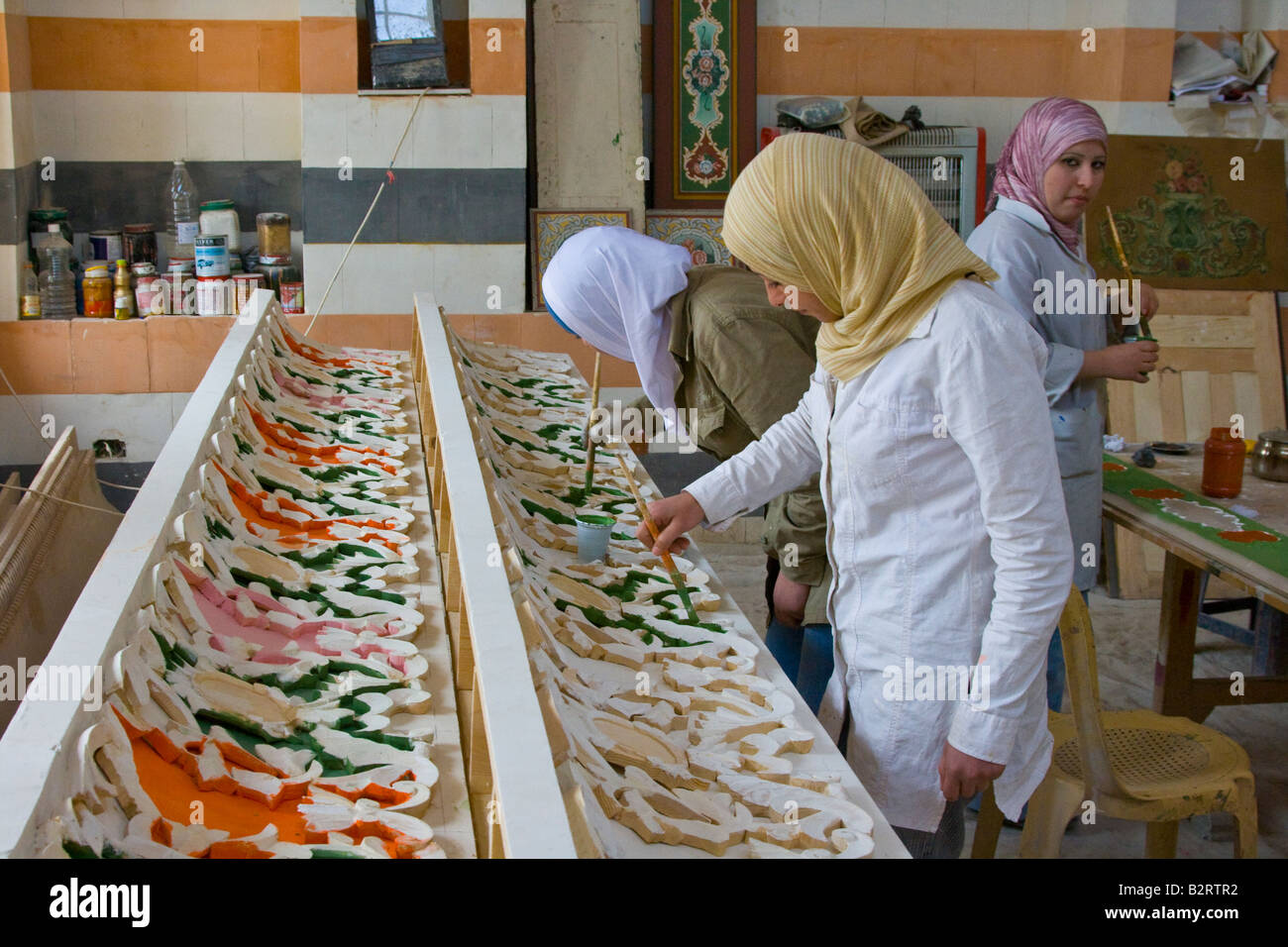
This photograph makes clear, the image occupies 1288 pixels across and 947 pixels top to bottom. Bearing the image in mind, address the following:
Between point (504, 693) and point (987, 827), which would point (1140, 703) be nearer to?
point (987, 827)

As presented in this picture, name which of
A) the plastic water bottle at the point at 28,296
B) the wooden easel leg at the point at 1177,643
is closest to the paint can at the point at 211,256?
the plastic water bottle at the point at 28,296

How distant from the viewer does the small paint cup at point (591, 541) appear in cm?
291

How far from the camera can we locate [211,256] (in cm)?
583

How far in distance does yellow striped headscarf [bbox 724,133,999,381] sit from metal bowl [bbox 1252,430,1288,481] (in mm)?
2047

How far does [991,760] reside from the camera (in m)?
1.93

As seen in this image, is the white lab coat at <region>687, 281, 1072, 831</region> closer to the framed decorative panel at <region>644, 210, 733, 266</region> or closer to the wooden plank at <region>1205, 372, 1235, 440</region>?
the framed decorative panel at <region>644, 210, 733, 266</region>

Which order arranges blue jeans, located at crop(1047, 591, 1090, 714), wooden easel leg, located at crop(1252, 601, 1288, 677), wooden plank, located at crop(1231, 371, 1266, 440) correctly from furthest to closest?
wooden plank, located at crop(1231, 371, 1266, 440) < wooden easel leg, located at crop(1252, 601, 1288, 677) < blue jeans, located at crop(1047, 591, 1090, 714)

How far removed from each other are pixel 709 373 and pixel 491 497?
2.05ft

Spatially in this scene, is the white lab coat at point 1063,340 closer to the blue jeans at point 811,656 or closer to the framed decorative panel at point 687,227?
the blue jeans at point 811,656

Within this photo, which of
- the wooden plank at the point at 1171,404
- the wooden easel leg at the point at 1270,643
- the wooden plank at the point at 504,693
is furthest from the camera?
the wooden plank at the point at 1171,404

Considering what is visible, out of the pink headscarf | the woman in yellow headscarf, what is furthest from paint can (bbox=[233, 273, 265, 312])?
the woman in yellow headscarf

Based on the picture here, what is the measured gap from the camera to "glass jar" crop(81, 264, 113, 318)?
19.1ft

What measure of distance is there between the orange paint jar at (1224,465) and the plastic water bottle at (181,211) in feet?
14.8
